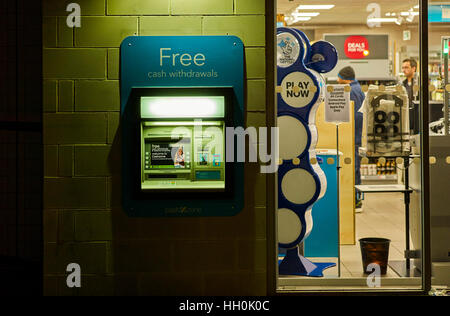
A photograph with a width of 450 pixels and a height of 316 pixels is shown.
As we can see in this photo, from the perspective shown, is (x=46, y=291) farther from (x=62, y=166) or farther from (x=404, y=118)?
(x=404, y=118)

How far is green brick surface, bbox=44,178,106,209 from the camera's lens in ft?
14.4

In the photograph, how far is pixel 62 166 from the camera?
4398 millimetres

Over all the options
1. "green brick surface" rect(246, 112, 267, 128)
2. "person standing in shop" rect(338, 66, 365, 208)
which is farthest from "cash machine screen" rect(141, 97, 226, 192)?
"person standing in shop" rect(338, 66, 365, 208)

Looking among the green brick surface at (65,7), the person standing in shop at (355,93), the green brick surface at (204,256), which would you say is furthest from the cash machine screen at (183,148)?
the person standing in shop at (355,93)

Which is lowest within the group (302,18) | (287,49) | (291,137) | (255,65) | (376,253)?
(376,253)

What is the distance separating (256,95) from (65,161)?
1.46 meters

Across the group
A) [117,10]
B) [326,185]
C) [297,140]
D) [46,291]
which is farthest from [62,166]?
[326,185]

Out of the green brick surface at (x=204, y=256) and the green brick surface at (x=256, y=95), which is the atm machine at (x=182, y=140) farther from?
the green brick surface at (x=204, y=256)

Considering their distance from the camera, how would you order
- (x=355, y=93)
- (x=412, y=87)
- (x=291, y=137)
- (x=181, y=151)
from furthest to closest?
1. (x=355, y=93)
2. (x=291, y=137)
3. (x=412, y=87)
4. (x=181, y=151)

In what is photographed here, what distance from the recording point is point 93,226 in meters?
4.42

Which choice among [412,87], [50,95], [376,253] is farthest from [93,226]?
[412,87]

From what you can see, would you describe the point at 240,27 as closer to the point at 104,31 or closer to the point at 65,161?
the point at 104,31

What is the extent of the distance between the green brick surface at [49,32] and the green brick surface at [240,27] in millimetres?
1082

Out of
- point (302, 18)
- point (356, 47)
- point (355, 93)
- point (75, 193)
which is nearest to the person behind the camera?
point (75, 193)
